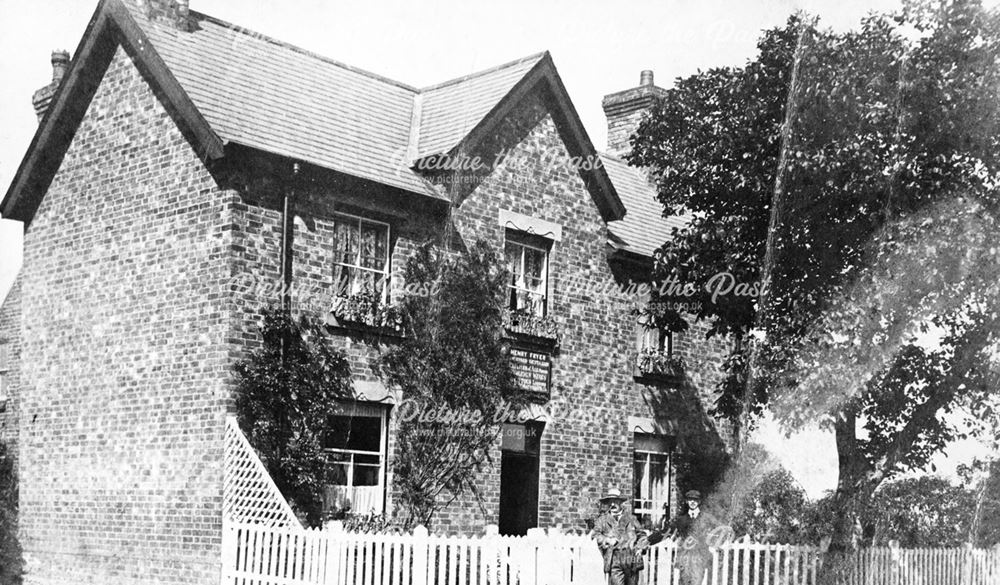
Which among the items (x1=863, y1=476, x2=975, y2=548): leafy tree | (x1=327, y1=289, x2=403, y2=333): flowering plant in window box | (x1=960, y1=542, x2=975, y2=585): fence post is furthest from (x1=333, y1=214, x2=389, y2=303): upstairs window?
(x1=863, y1=476, x2=975, y2=548): leafy tree

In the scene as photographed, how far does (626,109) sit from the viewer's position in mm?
28797

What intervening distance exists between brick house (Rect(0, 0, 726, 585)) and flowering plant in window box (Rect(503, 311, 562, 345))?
5 cm

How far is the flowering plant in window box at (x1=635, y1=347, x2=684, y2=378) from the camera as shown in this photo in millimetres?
23031

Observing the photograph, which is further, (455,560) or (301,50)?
(301,50)

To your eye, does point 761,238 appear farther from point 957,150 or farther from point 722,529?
point 722,529

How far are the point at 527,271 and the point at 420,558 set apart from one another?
26.5 ft

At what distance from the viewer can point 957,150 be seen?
16562 mm

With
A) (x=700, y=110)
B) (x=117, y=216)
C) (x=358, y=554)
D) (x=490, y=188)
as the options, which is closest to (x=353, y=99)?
(x=490, y=188)

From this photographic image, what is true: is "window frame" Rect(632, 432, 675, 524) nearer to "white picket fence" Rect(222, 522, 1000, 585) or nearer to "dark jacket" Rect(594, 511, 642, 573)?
"white picket fence" Rect(222, 522, 1000, 585)

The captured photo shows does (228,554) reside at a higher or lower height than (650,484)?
lower

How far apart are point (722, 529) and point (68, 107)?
12674 millimetres

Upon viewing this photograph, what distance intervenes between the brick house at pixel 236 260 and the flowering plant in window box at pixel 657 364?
22 centimetres

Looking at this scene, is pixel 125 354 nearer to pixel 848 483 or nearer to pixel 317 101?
pixel 317 101

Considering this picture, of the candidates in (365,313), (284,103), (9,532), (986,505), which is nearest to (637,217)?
(365,313)
